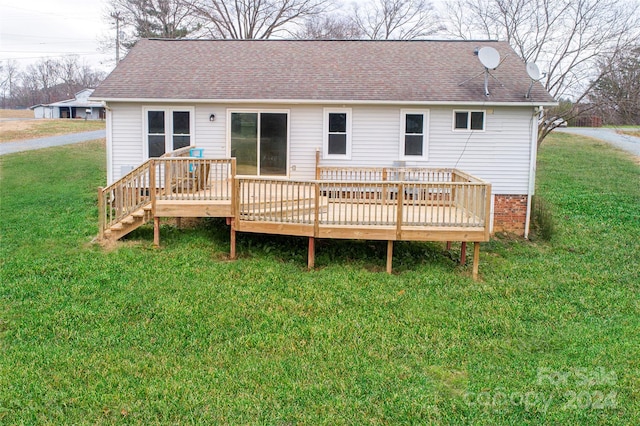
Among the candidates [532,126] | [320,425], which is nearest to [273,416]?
[320,425]

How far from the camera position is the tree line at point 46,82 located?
74750 mm

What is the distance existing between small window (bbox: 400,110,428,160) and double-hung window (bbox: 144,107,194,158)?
493cm

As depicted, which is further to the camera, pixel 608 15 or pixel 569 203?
pixel 608 15

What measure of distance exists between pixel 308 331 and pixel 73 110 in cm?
6340

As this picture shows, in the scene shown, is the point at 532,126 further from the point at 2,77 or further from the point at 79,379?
the point at 2,77

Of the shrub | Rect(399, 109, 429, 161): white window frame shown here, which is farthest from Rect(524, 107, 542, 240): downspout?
Rect(399, 109, 429, 161): white window frame

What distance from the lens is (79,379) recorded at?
17.6 ft

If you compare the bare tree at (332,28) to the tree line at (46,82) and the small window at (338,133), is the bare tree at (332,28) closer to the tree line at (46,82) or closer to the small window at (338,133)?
the small window at (338,133)

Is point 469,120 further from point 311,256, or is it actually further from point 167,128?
point 167,128

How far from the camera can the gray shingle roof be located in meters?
12.1

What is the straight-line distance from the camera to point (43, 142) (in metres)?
31.0

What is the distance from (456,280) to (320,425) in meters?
4.63

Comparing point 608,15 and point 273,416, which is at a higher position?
point 608,15

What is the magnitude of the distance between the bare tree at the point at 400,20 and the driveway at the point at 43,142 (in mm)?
17860
